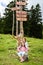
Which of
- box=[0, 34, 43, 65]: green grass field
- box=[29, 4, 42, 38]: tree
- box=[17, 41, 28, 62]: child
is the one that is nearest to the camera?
box=[17, 41, 28, 62]: child

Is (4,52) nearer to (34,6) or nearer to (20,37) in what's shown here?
(20,37)

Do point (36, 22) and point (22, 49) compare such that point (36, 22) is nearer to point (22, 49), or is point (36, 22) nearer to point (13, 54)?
point (13, 54)

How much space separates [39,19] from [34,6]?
189 centimetres

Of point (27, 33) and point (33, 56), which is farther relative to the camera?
point (27, 33)

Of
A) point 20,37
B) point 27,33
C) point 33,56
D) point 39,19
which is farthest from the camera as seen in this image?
point 39,19

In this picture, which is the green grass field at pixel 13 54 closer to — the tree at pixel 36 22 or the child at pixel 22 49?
the child at pixel 22 49

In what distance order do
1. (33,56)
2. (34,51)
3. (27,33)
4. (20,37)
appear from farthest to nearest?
1. (27,33)
2. (34,51)
3. (33,56)
4. (20,37)

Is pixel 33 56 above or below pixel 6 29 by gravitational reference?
above

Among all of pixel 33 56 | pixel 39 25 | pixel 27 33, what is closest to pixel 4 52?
pixel 33 56

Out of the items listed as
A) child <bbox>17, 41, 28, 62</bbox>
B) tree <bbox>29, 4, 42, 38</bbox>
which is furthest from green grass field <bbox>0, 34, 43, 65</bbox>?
tree <bbox>29, 4, 42, 38</bbox>

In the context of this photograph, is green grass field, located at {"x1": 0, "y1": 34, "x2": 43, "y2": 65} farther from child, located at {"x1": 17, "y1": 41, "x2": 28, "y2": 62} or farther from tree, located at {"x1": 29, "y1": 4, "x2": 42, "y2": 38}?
tree, located at {"x1": 29, "y1": 4, "x2": 42, "y2": 38}

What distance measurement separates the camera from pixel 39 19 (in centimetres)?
3866

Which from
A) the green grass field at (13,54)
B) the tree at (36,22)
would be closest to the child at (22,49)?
the green grass field at (13,54)

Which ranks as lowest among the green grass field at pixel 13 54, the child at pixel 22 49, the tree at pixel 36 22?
the tree at pixel 36 22
